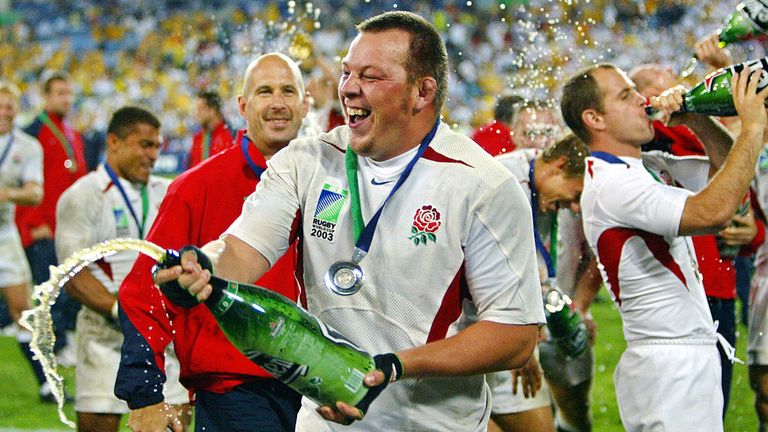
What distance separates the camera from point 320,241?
3.04m

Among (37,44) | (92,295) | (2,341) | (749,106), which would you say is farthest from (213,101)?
(37,44)

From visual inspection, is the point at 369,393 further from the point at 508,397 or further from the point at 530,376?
the point at 508,397

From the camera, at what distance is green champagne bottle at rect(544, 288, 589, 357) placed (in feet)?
16.4

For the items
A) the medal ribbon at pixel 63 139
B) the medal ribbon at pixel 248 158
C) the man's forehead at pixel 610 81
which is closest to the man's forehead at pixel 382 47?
the medal ribbon at pixel 248 158

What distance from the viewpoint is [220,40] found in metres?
29.9

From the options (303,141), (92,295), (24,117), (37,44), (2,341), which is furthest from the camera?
(37,44)

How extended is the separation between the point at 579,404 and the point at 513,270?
3360mm

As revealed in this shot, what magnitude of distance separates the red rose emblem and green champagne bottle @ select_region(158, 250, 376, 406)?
50cm

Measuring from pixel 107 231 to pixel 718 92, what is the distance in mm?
3670

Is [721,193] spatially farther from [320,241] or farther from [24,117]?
[24,117]

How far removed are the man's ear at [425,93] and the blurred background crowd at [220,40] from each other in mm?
14588

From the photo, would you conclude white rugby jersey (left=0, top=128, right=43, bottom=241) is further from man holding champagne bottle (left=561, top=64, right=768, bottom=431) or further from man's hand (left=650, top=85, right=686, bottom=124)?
man's hand (left=650, top=85, right=686, bottom=124)

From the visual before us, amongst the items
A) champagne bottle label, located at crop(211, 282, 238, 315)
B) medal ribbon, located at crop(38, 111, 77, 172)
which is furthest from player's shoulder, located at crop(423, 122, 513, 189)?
medal ribbon, located at crop(38, 111, 77, 172)

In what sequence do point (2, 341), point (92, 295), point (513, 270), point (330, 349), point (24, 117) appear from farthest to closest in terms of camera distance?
1. point (24, 117)
2. point (2, 341)
3. point (92, 295)
4. point (513, 270)
5. point (330, 349)
